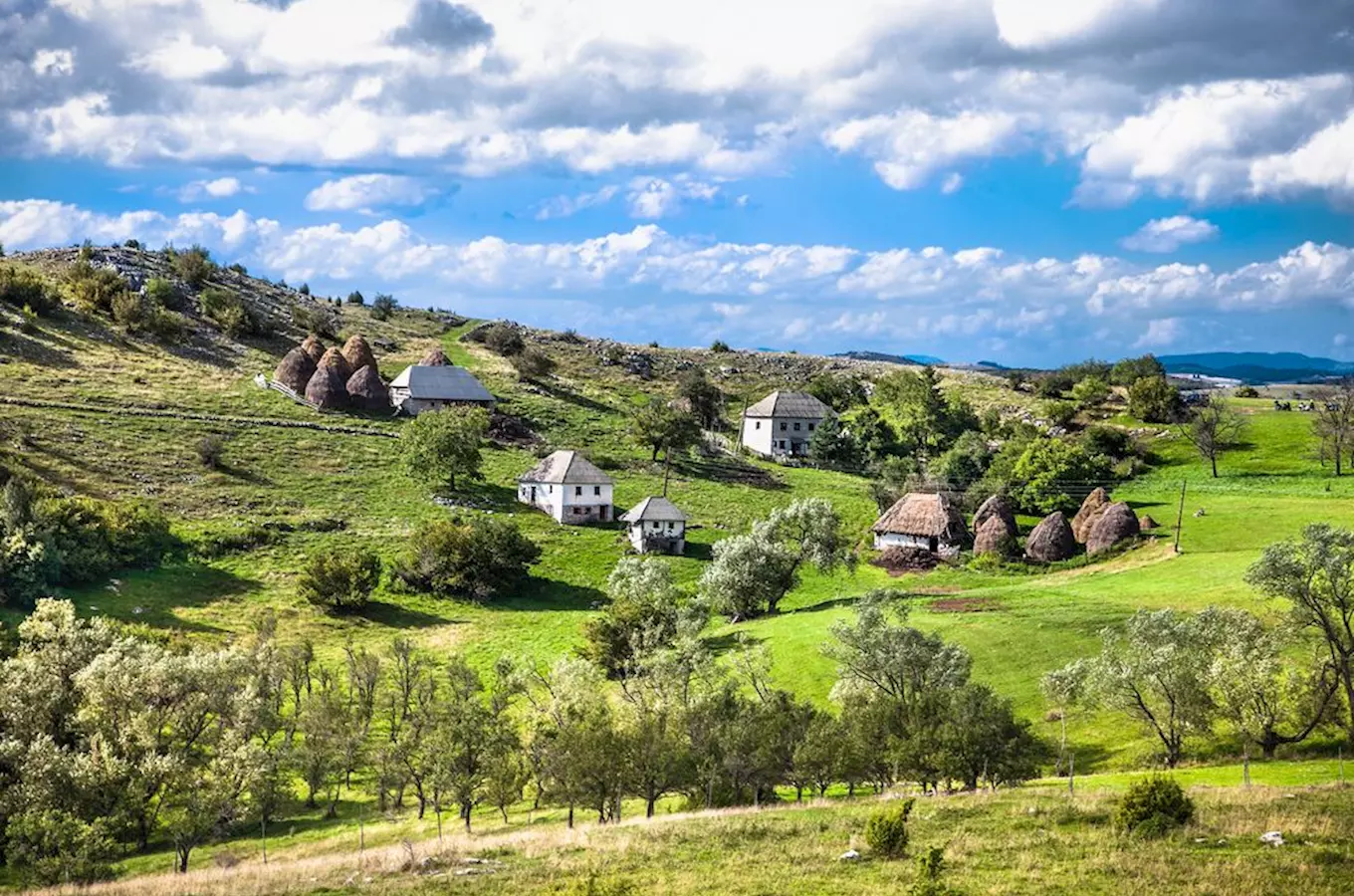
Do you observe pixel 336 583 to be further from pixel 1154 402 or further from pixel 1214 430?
pixel 1154 402

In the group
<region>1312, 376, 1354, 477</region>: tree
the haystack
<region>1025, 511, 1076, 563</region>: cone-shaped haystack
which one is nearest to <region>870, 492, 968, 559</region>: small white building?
<region>1025, 511, 1076, 563</region>: cone-shaped haystack

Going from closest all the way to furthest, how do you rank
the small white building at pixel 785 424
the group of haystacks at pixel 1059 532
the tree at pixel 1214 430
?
the group of haystacks at pixel 1059 532
the tree at pixel 1214 430
the small white building at pixel 785 424

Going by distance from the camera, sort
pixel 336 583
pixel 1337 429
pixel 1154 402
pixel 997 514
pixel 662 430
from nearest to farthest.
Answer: pixel 336 583, pixel 997 514, pixel 1337 429, pixel 662 430, pixel 1154 402

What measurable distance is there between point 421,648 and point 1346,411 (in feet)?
298

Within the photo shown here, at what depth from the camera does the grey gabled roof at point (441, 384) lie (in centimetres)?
11850

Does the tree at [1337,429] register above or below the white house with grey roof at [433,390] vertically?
below

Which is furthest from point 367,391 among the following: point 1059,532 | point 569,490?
point 1059,532

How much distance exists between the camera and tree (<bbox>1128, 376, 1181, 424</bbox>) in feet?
399

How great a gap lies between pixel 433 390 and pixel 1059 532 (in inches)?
2767

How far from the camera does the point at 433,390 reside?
119 metres

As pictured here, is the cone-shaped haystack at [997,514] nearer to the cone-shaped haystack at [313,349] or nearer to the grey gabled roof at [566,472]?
the grey gabled roof at [566,472]

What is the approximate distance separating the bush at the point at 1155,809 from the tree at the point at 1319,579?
12933mm

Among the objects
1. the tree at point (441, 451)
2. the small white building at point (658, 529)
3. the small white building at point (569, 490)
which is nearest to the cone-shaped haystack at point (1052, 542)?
the small white building at point (658, 529)

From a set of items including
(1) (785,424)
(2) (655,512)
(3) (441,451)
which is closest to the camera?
(2) (655,512)
